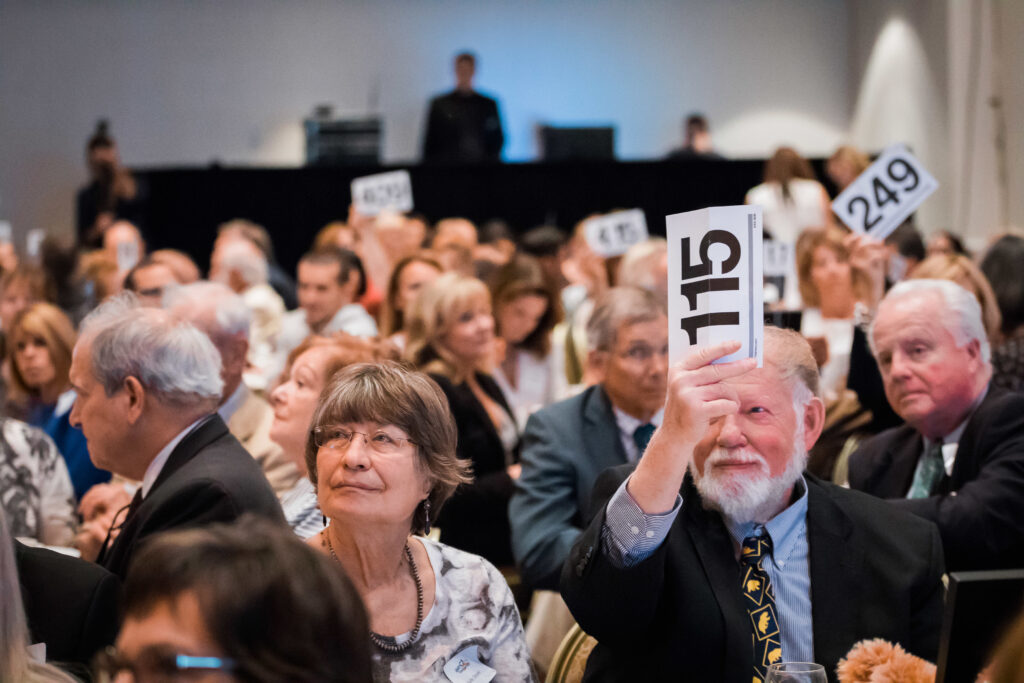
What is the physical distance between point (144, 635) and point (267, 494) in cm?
151

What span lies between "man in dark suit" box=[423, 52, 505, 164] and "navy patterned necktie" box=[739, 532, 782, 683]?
1027 centimetres

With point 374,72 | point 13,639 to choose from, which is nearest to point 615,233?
point 13,639

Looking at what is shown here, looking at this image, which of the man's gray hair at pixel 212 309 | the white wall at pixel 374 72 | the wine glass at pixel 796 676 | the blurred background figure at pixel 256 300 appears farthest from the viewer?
the white wall at pixel 374 72

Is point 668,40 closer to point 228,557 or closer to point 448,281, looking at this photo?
point 448,281

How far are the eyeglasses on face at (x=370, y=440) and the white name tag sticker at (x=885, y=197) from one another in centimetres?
286

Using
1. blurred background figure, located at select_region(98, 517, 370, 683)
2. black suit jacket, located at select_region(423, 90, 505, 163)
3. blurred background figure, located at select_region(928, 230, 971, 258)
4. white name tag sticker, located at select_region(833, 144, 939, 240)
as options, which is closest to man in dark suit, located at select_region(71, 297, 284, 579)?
blurred background figure, located at select_region(98, 517, 370, 683)

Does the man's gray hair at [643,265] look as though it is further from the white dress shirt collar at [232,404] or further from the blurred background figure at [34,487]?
the blurred background figure at [34,487]

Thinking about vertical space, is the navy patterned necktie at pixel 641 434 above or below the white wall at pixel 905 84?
below

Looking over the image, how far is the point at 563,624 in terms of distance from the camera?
151 inches

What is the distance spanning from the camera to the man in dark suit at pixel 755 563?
7.69 ft

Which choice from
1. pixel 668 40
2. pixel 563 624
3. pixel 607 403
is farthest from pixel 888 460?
pixel 668 40

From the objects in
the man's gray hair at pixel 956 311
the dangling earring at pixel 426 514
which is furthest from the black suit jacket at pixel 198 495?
the man's gray hair at pixel 956 311

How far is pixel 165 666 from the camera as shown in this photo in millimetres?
1371

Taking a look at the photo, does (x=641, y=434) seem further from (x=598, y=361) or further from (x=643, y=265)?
(x=643, y=265)
